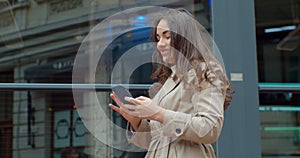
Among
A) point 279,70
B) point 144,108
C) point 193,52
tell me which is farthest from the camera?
point 279,70

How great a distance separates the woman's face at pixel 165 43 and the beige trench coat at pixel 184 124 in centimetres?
8

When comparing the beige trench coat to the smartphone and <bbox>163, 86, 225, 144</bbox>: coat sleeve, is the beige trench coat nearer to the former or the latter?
<bbox>163, 86, 225, 144</bbox>: coat sleeve

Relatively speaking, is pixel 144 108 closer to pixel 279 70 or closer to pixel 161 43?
pixel 161 43

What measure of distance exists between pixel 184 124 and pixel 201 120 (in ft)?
0.16

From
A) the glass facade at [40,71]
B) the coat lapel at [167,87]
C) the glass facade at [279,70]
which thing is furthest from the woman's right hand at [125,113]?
the glass facade at [279,70]

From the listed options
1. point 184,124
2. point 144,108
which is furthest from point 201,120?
point 144,108

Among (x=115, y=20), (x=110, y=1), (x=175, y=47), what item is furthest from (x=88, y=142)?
(x=175, y=47)

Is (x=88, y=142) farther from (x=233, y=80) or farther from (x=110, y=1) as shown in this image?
(x=233, y=80)

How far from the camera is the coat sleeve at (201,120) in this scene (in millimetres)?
1420

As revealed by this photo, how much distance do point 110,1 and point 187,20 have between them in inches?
133

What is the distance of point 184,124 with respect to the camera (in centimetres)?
143

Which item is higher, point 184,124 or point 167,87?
point 167,87

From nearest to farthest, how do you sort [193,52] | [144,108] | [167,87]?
1. [144,108]
2. [193,52]
3. [167,87]

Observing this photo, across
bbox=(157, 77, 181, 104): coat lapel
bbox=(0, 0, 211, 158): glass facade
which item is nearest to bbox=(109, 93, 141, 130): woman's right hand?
bbox=(157, 77, 181, 104): coat lapel
